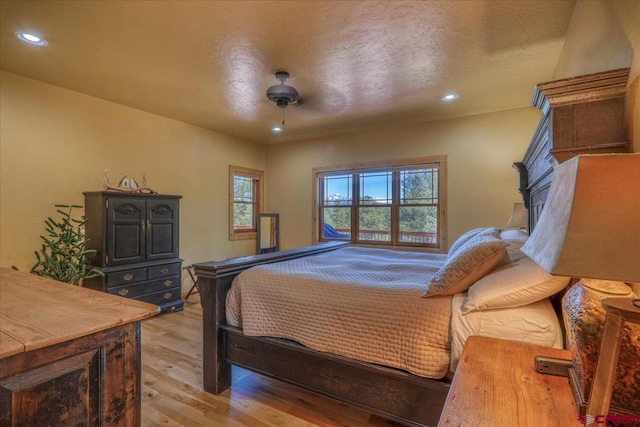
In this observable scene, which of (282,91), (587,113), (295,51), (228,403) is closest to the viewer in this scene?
(587,113)

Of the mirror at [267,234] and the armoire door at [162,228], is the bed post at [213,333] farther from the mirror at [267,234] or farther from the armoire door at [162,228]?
the mirror at [267,234]

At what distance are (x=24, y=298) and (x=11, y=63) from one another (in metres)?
2.79

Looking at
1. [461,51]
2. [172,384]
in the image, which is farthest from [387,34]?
[172,384]

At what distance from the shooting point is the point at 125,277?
3.44m

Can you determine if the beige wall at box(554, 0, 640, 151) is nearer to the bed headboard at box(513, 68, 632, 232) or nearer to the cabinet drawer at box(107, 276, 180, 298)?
the bed headboard at box(513, 68, 632, 232)

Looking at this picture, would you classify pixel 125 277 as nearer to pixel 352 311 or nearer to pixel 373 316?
pixel 352 311

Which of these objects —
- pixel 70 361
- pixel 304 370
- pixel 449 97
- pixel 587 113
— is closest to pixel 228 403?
pixel 304 370

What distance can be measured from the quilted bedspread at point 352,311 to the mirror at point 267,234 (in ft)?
10.7

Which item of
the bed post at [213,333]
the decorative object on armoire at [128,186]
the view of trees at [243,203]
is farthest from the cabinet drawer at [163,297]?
the bed post at [213,333]

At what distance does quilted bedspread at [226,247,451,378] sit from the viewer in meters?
1.51

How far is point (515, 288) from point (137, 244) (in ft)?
12.5

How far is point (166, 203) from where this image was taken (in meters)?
3.89

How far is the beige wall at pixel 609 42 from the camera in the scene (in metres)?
1.06

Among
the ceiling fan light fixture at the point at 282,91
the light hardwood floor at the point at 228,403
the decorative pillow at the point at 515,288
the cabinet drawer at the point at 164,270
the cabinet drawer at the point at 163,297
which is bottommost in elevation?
the light hardwood floor at the point at 228,403
